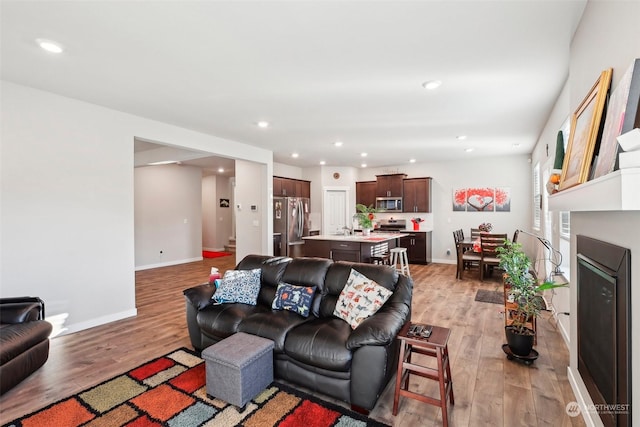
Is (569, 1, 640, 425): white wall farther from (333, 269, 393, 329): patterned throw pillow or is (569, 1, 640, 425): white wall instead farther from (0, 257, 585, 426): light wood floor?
(333, 269, 393, 329): patterned throw pillow

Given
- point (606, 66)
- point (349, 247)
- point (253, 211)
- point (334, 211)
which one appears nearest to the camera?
point (606, 66)

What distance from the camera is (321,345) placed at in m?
2.27

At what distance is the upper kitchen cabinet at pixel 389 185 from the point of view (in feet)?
27.7

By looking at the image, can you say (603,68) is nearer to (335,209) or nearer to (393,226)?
(393,226)

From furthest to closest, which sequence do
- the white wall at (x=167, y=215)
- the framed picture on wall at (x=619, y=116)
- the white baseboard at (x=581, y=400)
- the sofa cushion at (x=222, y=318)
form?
the white wall at (x=167, y=215) < the sofa cushion at (x=222, y=318) < the white baseboard at (x=581, y=400) < the framed picture on wall at (x=619, y=116)

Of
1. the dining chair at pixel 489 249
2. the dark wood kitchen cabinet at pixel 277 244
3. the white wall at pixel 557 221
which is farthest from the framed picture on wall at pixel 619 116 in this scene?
the dark wood kitchen cabinet at pixel 277 244

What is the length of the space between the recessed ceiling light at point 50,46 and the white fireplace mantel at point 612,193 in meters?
3.58

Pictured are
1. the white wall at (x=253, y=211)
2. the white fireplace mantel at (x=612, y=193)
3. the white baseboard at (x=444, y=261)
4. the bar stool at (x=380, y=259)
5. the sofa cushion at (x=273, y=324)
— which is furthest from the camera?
the white baseboard at (x=444, y=261)

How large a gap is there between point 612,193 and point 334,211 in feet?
26.3

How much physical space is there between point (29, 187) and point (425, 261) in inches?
296

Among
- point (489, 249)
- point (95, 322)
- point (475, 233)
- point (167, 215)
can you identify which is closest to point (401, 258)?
point (489, 249)

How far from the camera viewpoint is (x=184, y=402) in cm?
225

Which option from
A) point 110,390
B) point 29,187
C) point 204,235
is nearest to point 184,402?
point 110,390

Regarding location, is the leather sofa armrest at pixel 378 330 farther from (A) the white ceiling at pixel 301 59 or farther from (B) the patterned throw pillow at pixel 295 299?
(A) the white ceiling at pixel 301 59
